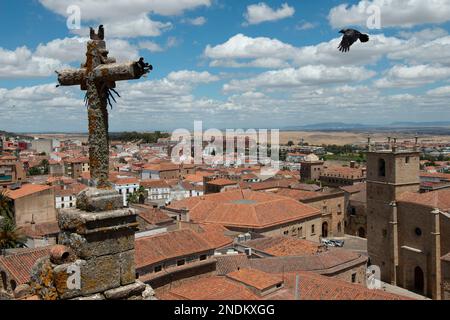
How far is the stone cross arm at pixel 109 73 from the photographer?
15.3ft

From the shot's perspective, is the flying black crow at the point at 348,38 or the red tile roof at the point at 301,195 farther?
the red tile roof at the point at 301,195

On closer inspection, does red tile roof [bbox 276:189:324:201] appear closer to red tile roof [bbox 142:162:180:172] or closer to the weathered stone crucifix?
the weathered stone crucifix

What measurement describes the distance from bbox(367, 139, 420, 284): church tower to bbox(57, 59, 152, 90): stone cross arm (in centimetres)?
2865

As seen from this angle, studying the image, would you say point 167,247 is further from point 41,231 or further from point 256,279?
point 41,231

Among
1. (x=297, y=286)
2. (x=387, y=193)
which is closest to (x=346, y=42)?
(x=297, y=286)

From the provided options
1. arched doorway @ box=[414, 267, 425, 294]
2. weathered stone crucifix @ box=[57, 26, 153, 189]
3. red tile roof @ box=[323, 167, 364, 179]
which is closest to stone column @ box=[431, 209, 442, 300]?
arched doorway @ box=[414, 267, 425, 294]

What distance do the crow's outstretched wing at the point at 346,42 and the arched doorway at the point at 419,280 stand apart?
2562cm

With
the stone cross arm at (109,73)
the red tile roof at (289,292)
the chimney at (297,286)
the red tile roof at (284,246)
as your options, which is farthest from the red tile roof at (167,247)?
the stone cross arm at (109,73)

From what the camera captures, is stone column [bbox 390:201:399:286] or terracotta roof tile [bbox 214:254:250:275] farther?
stone column [bbox 390:201:399:286]

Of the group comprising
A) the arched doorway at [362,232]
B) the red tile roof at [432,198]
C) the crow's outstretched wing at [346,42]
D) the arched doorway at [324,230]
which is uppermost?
the crow's outstretched wing at [346,42]

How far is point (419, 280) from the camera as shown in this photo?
96.9ft

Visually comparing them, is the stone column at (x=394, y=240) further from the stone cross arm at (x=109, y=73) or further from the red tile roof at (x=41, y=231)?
the stone cross arm at (x=109, y=73)

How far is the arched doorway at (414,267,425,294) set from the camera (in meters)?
29.2

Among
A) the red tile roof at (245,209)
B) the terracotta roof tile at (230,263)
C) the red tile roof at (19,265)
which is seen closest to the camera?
the red tile roof at (19,265)
